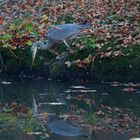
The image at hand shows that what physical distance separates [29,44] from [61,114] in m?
3.93

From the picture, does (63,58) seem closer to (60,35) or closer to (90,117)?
(60,35)

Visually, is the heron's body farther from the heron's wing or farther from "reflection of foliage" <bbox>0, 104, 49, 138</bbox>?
"reflection of foliage" <bbox>0, 104, 49, 138</bbox>

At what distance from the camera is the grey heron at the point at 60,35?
13719mm

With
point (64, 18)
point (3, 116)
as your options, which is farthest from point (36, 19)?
point (3, 116)

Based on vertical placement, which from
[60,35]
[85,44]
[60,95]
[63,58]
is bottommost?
[60,95]

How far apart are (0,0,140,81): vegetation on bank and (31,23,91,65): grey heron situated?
0.31 metres

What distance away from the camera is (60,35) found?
13.7 m

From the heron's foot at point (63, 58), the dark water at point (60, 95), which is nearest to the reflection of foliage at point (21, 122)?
the dark water at point (60, 95)

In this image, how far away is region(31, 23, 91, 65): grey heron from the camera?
1372 cm

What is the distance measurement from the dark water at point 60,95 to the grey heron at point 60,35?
734 mm

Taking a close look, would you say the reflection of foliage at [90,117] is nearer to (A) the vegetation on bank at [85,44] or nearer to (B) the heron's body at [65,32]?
(A) the vegetation on bank at [85,44]

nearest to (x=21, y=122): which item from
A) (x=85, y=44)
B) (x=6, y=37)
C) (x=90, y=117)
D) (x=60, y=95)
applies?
(x=90, y=117)

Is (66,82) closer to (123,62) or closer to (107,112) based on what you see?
(123,62)

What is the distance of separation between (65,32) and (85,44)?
2.26 ft
